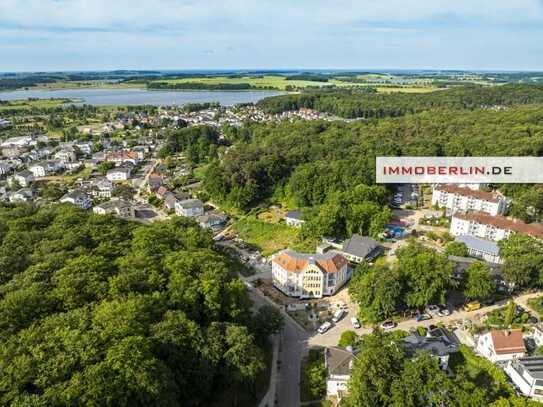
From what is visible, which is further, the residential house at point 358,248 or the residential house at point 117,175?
the residential house at point 117,175

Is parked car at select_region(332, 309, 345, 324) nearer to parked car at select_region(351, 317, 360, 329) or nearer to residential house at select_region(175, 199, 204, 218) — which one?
parked car at select_region(351, 317, 360, 329)

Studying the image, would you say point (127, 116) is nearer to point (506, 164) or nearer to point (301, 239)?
point (301, 239)

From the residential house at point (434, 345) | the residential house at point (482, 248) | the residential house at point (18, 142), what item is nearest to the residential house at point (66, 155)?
the residential house at point (18, 142)

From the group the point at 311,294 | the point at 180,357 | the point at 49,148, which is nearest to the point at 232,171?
the point at 311,294

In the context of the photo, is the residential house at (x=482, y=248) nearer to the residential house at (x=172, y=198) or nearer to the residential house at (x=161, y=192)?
the residential house at (x=172, y=198)

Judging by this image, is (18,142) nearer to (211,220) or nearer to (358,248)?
(211,220)

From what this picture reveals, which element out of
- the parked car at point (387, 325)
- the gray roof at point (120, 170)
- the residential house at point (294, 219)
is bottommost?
the parked car at point (387, 325)
